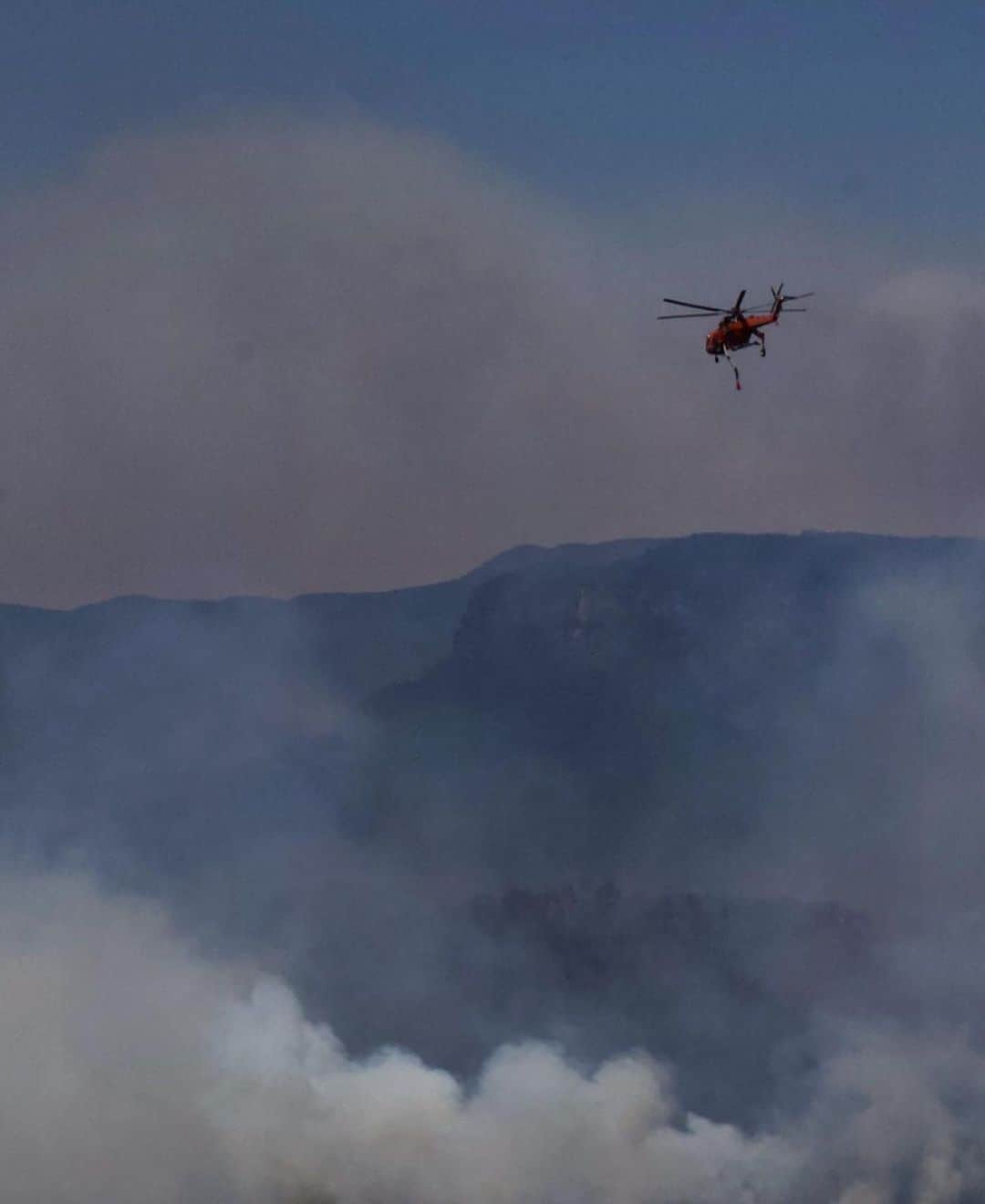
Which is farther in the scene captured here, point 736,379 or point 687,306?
point 687,306

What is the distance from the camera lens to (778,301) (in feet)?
582

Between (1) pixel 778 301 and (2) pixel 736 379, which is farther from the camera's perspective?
(1) pixel 778 301

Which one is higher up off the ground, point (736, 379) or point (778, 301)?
point (778, 301)

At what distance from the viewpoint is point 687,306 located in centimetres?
17375

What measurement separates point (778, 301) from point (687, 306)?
29.5ft

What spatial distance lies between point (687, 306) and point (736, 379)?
14.0 meters

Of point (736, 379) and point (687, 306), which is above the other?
point (687, 306)

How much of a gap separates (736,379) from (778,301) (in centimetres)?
1818
